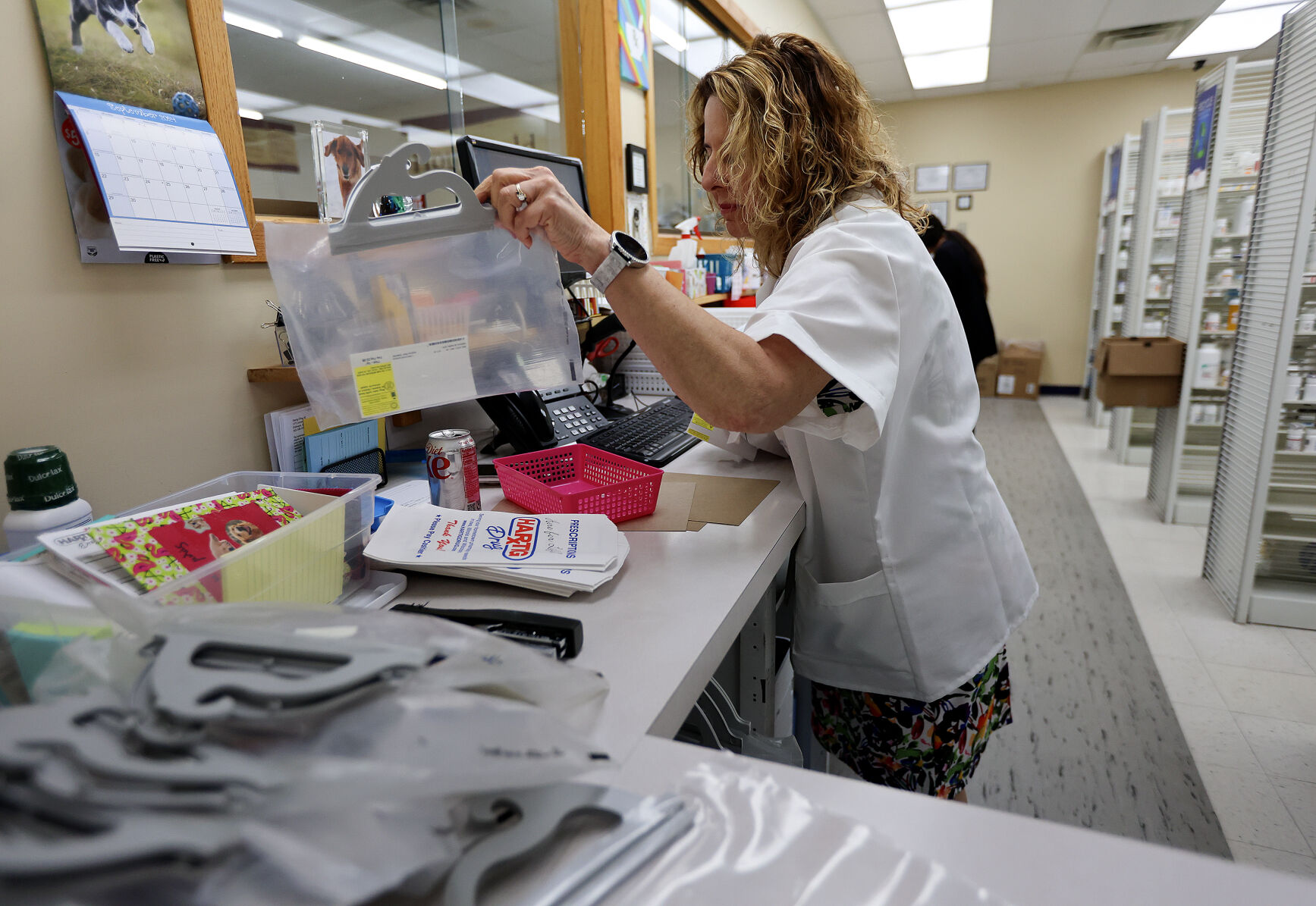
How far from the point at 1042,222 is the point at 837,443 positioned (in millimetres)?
7201

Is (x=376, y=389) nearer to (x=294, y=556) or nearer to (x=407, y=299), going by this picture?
(x=407, y=299)

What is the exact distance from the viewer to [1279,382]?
2.38m

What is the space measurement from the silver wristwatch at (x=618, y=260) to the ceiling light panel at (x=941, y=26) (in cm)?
478

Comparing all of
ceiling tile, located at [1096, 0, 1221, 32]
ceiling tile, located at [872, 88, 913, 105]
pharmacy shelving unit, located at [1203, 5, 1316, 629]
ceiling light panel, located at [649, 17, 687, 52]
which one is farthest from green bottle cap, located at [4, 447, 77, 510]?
ceiling tile, located at [872, 88, 913, 105]

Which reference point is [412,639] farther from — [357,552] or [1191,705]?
[1191,705]

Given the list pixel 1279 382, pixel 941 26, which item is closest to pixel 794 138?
pixel 1279 382

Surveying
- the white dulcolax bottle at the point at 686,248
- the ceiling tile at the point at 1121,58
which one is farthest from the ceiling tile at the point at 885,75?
the white dulcolax bottle at the point at 686,248

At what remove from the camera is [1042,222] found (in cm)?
701

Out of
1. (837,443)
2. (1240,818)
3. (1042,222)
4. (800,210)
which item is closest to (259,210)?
(800,210)

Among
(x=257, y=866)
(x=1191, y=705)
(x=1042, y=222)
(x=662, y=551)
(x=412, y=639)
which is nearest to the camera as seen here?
(x=257, y=866)

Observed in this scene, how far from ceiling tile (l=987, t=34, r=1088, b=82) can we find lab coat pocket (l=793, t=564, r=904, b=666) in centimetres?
587

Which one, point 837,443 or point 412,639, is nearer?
point 412,639

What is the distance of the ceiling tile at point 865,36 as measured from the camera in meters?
4.99

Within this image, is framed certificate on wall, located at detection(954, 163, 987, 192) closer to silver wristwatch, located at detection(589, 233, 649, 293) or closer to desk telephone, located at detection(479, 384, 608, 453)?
desk telephone, located at detection(479, 384, 608, 453)
